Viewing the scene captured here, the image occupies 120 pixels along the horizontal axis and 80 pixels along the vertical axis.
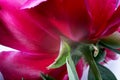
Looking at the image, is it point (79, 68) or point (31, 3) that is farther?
point (79, 68)

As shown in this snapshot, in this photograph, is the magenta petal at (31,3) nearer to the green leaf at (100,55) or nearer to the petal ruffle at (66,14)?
the petal ruffle at (66,14)

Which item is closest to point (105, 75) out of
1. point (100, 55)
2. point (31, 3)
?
point (100, 55)

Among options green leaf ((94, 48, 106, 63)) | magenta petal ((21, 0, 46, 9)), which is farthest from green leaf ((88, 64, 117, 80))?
magenta petal ((21, 0, 46, 9))

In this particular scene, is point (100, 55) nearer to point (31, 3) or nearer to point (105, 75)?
point (105, 75)

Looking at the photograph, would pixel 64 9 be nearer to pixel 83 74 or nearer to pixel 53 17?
pixel 53 17

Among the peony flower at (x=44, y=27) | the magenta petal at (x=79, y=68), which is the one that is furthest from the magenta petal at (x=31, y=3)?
the magenta petal at (x=79, y=68)
